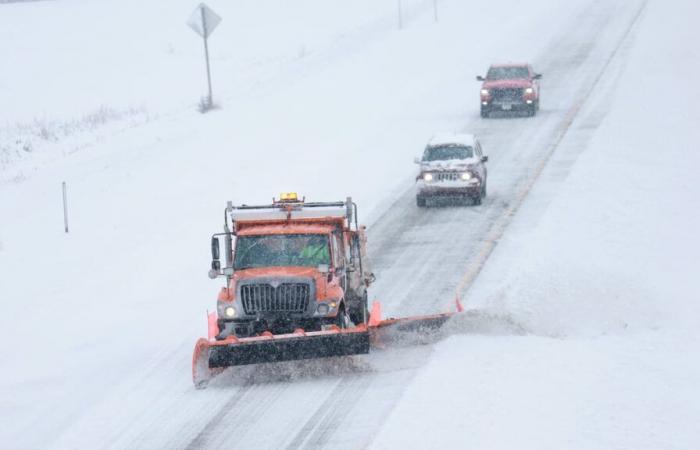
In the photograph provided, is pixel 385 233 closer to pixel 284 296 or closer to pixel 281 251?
pixel 281 251

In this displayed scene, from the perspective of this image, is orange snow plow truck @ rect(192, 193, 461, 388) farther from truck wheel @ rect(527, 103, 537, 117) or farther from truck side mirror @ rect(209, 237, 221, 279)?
truck wheel @ rect(527, 103, 537, 117)

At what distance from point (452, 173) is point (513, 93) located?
1214 cm

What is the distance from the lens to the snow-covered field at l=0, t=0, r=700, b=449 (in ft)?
45.9

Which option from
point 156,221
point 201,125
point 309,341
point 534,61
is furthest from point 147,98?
point 309,341

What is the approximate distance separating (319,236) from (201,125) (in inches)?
919

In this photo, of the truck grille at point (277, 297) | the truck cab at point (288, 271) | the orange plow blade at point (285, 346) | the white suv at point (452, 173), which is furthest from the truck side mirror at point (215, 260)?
the white suv at point (452, 173)

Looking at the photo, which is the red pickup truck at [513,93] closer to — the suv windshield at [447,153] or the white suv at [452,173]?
the white suv at [452,173]

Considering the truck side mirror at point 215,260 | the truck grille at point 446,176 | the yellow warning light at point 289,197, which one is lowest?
the truck side mirror at point 215,260

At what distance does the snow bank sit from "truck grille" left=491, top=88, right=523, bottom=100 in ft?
20.8

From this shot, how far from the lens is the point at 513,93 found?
38656 millimetres

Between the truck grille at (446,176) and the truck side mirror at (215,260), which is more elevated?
the truck grille at (446,176)

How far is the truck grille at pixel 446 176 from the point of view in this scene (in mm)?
27359

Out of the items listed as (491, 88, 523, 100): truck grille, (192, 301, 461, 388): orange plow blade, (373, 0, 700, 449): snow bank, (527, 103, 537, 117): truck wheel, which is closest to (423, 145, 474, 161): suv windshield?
(373, 0, 700, 449): snow bank

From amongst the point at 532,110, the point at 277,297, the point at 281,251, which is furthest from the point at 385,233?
the point at 532,110
